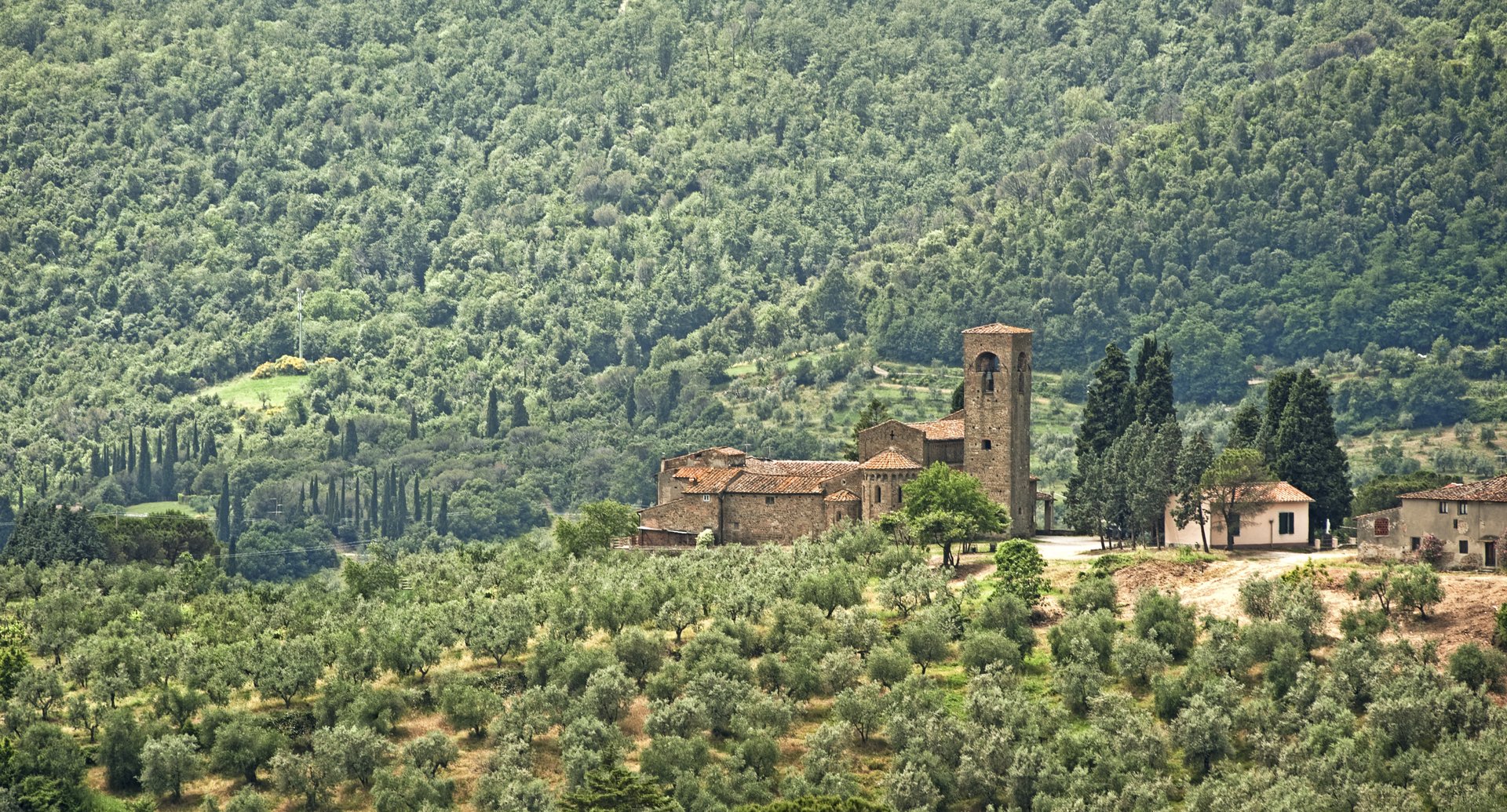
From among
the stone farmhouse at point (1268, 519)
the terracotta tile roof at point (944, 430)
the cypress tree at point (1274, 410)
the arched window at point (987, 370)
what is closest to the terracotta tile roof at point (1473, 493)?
the stone farmhouse at point (1268, 519)

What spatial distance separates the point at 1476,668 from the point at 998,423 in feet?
124

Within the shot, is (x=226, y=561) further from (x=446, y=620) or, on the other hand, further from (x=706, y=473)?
(x=446, y=620)

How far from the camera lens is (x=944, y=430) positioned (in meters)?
136

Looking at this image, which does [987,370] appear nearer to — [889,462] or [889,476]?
[889,462]

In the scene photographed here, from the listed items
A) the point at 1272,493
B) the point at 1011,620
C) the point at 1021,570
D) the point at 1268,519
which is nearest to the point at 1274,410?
the point at 1272,493

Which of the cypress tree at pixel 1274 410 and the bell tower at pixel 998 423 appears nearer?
the cypress tree at pixel 1274 410

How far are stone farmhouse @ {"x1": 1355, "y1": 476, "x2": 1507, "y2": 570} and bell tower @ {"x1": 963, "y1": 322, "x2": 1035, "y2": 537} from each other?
22171 mm

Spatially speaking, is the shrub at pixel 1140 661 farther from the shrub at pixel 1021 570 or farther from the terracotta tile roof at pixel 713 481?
the terracotta tile roof at pixel 713 481

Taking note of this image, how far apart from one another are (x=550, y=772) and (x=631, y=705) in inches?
225

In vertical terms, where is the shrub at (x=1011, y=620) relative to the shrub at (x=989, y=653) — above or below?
above

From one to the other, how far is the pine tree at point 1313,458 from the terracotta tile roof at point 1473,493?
12776mm

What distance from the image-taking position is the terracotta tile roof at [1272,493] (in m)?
123

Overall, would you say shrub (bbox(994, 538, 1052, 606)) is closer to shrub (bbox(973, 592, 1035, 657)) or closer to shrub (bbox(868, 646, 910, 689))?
shrub (bbox(973, 592, 1035, 657))

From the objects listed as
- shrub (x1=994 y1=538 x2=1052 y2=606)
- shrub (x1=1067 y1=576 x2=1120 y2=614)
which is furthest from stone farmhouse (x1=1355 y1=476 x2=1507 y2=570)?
shrub (x1=994 y1=538 x2=1052 y2=606)
